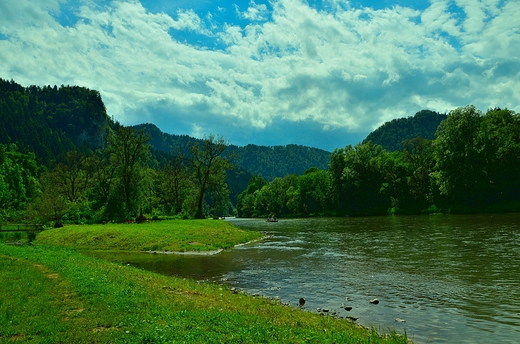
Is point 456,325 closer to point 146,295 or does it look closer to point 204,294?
point 204,294

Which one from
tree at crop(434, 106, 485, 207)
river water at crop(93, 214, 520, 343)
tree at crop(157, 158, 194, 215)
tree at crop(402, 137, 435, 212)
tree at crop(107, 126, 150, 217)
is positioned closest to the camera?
river water at crop(93, 214, 520, 343)

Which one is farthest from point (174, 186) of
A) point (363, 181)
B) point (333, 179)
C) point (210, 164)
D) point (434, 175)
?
point (434, 175)

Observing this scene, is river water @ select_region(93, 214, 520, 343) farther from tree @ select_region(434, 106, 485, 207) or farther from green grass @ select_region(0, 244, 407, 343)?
tree @ select_region(434, 106, 485, 207)

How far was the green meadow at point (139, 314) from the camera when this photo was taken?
941 cm

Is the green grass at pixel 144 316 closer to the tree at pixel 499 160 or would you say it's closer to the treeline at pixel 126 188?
the treeline at pixel 126 188

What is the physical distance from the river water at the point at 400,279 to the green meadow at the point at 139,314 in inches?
80.0

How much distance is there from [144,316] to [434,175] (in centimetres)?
10196

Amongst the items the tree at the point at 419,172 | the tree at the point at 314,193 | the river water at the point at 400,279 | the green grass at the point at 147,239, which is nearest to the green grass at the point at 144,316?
the river water at the point at 400,279

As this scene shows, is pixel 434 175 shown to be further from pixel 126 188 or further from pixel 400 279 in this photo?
pixel 400 279

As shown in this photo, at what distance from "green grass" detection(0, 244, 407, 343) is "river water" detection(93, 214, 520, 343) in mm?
2203

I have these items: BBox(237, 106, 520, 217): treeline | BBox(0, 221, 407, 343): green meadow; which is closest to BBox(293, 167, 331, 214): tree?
BBox(237, 106, 520, 217): treeline

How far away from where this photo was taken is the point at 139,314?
37.2ft

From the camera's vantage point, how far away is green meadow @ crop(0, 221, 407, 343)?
9.41 metres

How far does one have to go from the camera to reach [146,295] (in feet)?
47.0
